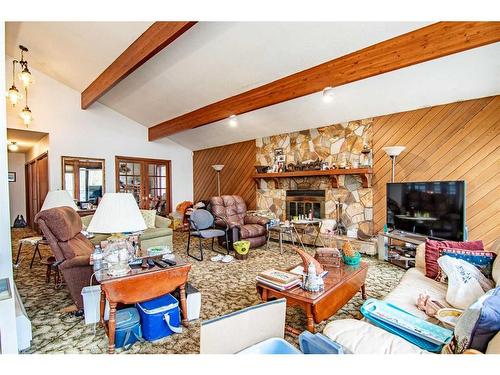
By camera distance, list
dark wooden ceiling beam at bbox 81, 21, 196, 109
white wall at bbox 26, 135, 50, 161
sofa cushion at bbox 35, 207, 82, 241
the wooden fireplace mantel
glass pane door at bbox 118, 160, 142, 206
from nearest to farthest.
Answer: sofa cushion at bbox 35, 207, 82, 241 < dark wooden ceiling beam at bbox 81, 21, 196, 109 < the wooden fireplace mantel < white wall at bbox 26, 135, 50, 161 < glass pane door at bbox 118, 160, 142, 206

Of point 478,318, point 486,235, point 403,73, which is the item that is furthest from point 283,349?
point 486,235

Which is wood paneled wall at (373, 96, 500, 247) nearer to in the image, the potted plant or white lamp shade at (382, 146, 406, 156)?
white lamp shade at (382, 146, 406, 156)

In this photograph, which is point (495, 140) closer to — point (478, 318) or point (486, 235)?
point (486, 235)

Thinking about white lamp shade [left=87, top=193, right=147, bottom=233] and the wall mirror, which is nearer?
white lamp shade [left=87, top=193, right=147, bottom=233]

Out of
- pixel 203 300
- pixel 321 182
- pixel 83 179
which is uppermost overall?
pixel 83 179

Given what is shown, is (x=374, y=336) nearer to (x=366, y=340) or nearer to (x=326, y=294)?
(x=366, y=340)

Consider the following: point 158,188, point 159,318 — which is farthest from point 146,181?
point 159,318

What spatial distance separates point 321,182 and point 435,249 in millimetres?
2880

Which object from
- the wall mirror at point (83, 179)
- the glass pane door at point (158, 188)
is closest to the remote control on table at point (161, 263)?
the wall mirror at point (83, 179)

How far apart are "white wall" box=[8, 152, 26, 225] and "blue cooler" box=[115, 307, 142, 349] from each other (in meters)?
8.53

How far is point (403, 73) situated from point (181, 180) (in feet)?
20.2

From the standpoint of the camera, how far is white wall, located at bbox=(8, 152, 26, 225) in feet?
25.8

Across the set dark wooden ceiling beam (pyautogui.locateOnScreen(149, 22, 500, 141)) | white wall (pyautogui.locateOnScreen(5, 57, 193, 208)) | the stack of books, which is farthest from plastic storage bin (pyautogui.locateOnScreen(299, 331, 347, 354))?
white wall (pyautogui.locateOnScreen(5, 57, 193, 208))

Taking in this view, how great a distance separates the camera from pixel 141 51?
10.8 ft
